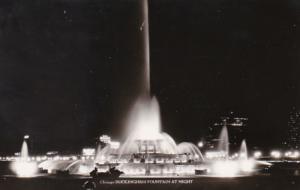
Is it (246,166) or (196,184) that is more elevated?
(246,166)

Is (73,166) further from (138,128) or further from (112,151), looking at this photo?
(138,128)

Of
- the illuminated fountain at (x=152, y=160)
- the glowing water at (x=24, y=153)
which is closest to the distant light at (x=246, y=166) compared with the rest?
the illuminated fountain at (x=152, y=160)

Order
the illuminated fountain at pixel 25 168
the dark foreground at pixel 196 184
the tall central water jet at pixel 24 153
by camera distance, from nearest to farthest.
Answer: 1. the dark foreground at pixel 196 184
2. the illuminated fountain at pixel 25 168
3. the tall central water jet at pixel 24 153

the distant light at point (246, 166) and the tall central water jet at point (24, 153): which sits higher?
the tall central water jet at point (24, 153)

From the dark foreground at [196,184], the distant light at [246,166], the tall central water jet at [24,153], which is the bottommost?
the dark foreground at [196,184]

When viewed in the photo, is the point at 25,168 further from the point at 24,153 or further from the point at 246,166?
the point at 24,153

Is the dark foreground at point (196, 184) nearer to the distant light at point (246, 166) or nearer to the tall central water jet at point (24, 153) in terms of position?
the distant light at point (246, 166)

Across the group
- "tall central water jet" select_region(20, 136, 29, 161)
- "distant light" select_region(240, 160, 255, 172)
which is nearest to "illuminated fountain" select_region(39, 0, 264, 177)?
"distant light" select_region(240, 160, 255, 172)

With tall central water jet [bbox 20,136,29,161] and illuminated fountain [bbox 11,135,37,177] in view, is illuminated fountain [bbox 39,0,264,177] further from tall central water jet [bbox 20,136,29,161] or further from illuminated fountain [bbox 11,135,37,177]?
tall central water jet [bbox 20,136,29,161]

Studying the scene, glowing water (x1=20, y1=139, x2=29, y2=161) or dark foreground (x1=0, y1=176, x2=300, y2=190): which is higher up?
glowing water (x1=20, y1=139, x2=29, y2=161)

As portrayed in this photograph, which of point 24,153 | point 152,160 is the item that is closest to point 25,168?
point 152,160

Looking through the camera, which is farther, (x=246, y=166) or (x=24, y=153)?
(x=24, y=153)
